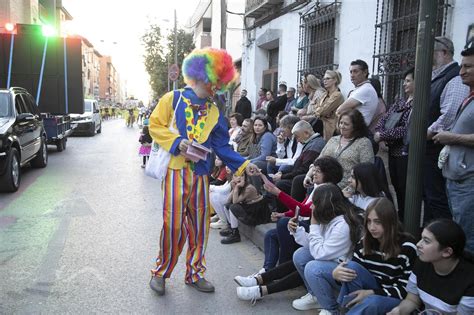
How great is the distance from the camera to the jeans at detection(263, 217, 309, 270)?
4008 mm

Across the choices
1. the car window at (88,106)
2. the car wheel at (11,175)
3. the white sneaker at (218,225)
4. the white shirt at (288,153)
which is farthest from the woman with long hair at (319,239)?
the car window at (88,106)

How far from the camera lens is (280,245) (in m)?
4.05

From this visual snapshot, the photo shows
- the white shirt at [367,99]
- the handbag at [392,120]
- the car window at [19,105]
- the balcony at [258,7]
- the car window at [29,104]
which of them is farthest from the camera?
the balcony at [258,7]

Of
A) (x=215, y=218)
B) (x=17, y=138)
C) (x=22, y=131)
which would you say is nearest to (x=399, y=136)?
(x=215, y=218)

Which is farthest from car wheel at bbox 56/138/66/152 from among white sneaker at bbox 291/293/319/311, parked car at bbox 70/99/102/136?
white sneaker at bbox 291/293/319/311

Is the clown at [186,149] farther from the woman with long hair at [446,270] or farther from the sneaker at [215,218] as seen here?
the sneaker at [215,218]

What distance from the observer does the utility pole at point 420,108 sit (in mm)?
2963

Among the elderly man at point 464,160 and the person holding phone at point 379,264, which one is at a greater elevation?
the elderly man at point 464,160

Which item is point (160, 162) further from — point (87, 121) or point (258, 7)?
point (87, 121)

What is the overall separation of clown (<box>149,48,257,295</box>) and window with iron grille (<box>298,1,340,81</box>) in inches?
209

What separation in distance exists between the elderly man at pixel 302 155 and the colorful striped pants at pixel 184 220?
160 centimetres

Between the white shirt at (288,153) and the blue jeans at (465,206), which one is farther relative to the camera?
the white shirt at (288,153)

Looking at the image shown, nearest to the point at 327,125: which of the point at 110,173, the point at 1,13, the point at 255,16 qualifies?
the point at 110,173

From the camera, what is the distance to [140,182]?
30.0 feet
